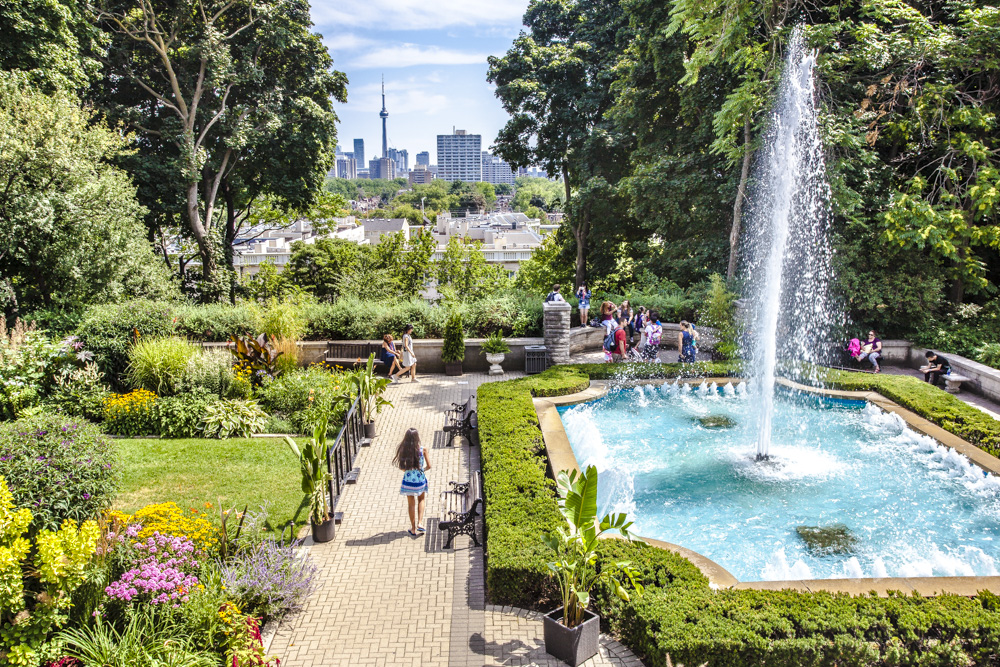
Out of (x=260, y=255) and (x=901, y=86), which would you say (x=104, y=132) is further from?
(x=260, y=255)

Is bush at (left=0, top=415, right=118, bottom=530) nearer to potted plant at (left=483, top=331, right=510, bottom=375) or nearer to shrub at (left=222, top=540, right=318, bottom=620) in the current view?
shrub at (left=222, top=540, right=318, bottom=620)

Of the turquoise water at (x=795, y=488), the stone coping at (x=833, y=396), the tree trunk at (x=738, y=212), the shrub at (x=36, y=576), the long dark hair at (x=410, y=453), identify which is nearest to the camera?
the shrub at (x=36, y=576)

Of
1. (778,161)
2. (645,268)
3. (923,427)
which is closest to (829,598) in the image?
(923,427)

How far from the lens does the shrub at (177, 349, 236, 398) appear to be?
512 inches

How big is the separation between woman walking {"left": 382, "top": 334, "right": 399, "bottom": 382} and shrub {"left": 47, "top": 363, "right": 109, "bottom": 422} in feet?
19.8

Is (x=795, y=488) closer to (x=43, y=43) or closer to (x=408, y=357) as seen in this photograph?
(x=408, y=357)

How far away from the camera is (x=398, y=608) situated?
23.0 ft

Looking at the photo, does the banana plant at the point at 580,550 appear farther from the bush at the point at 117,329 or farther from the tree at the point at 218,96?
the tree at the point at 218,96

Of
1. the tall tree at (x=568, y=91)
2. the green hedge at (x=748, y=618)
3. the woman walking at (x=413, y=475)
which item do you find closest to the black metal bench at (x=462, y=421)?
the woman walking at (x=413, y=475)

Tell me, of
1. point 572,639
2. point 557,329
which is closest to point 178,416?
point 557,329

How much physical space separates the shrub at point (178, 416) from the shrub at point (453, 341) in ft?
19.2

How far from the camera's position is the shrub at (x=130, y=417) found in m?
12.3

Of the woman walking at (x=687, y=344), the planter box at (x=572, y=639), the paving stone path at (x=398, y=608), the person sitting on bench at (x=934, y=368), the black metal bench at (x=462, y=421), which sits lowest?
the paving stone path at (x=398, y=608)

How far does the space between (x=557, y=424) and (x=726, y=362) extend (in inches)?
246
